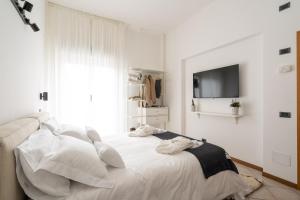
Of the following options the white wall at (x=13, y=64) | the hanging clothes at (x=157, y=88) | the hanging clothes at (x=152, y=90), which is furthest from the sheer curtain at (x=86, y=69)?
the white wall at (x=13, y=64)

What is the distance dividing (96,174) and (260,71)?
8.46ft

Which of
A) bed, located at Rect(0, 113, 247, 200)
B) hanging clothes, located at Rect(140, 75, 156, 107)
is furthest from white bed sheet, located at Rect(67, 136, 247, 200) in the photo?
hanging clothes, located at Rect(140, 75, 156, 107)

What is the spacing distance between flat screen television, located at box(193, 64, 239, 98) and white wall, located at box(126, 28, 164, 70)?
142 centimetres

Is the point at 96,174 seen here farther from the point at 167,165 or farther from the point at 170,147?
the point at 170,147

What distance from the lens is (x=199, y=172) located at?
53.5 inches

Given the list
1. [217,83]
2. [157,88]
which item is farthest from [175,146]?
[157,88]

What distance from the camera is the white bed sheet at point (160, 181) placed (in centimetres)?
100

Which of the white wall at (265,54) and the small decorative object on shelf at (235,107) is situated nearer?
the white wall at (265,54)

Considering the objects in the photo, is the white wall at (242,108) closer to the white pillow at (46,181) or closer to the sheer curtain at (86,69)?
the sheer curtain at (86,69)

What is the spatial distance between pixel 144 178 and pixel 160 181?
0.43 feet

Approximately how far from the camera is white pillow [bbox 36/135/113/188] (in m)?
0.91

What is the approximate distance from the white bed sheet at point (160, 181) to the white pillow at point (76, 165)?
6cm

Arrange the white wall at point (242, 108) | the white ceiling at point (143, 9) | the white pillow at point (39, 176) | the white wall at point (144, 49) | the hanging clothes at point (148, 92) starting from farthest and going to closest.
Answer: the white wall at point (144, 49), the hanging clothes at point (148, 92), the white ceiling at point (143, 9), the white wall at point (242, 108), the white pillow at point (39, 176)

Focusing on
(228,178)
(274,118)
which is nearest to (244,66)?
(274,118)
